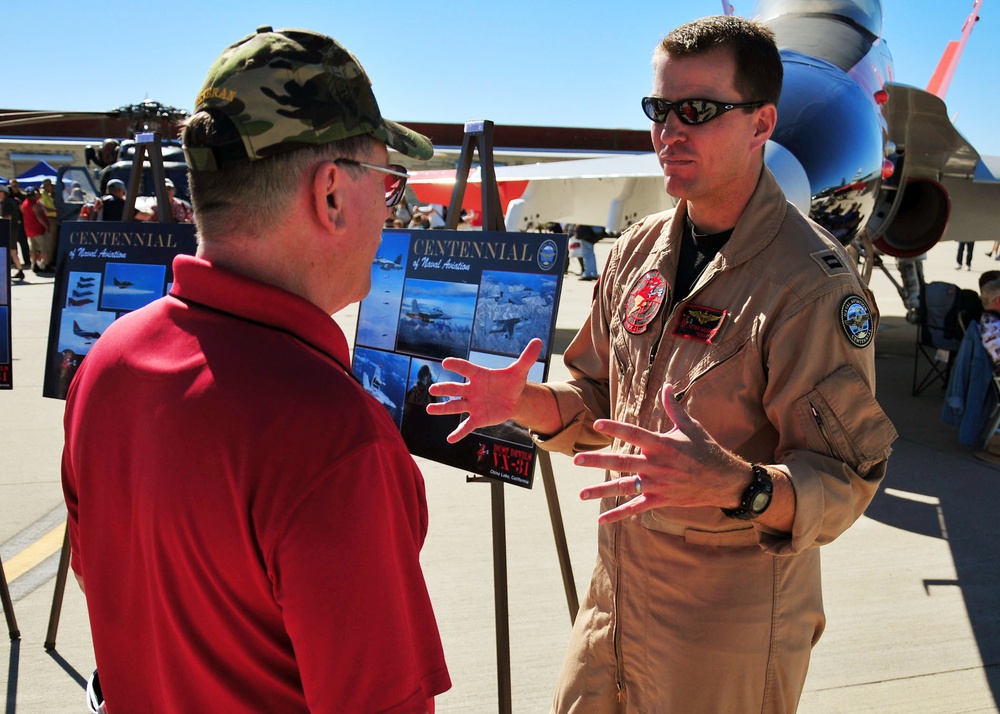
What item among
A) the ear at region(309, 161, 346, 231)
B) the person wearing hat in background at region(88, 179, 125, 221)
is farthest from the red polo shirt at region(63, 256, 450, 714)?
the person wearing hat in background at region(88, 179, 125, 221)

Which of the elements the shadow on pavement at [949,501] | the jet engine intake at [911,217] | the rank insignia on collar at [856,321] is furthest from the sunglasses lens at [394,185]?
the jet engine intake at [911,217]

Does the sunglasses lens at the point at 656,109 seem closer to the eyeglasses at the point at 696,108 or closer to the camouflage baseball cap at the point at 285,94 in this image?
the eyeglasses at the point at 696,108

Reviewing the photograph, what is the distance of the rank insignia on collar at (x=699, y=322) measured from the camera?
1.83 meters

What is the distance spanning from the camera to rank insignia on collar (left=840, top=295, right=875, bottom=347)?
5.53ft

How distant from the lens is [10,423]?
676 centimetres

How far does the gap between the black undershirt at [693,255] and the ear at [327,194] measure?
3.37ft

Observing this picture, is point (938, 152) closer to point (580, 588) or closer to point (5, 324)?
A: point (580, 588)

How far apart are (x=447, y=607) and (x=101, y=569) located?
111 inches

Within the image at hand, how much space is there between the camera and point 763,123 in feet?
6.34

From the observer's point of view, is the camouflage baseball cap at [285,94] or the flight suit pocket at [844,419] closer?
the camouflage baseball cap at [285,94]

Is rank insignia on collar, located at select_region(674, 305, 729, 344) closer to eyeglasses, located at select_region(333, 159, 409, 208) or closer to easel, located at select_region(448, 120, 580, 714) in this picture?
eyeglasses, located at select_region(333, 159, 409, 208)

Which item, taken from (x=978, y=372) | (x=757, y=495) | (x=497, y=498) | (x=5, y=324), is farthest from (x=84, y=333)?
(x=978, y=372)

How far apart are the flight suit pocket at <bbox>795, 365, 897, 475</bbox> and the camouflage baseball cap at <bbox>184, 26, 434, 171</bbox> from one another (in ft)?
3.40

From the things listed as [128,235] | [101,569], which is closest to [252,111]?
[101,569]
